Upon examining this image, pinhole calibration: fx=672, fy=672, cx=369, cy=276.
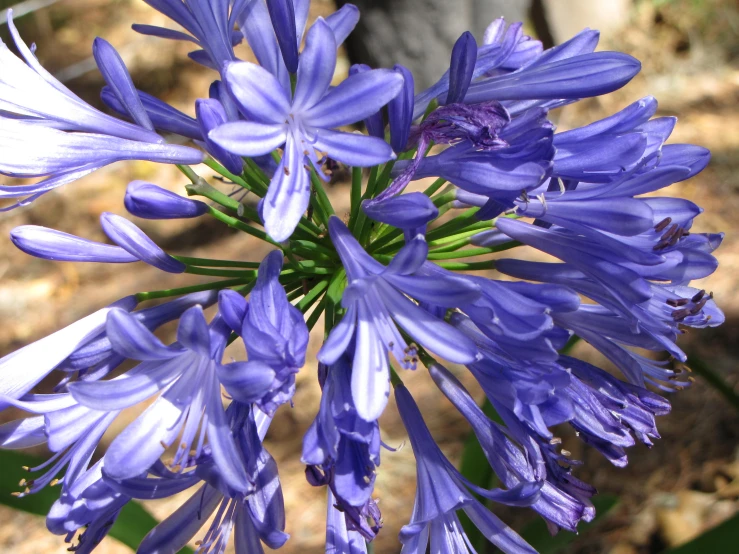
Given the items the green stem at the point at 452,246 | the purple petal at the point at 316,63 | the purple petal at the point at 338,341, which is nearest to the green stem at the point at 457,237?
the green stem at the point at 452,246

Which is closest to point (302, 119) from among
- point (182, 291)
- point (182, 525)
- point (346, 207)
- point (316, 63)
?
point (316, 63)

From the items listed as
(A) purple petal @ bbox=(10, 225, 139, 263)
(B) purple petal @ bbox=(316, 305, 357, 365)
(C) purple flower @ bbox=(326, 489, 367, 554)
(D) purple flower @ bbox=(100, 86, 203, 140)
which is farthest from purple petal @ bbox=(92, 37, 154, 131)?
(C) purple flower @ bbox=(326, 489, 367, 554)

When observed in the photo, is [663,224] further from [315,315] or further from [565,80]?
[315,315]

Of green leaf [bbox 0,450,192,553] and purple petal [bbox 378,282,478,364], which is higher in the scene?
purple petal [bbox 378,282,478,364]

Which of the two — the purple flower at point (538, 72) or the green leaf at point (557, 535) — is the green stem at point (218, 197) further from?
the green leaf at point (557, 535)

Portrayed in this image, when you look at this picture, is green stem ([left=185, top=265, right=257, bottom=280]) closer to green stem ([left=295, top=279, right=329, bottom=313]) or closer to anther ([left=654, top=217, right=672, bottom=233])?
green stem ([left=295, top=279, right=329, bottom=313])

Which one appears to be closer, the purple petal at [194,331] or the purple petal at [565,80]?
the purple petal at [194,331]
